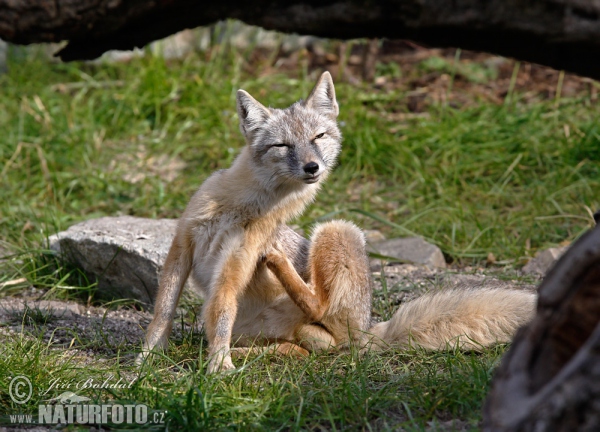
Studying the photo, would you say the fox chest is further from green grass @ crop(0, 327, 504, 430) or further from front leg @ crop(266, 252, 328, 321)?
green grass @ crop(0, 327, 504, 430)

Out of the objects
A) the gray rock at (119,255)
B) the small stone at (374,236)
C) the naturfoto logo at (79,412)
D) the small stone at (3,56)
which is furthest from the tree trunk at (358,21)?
the small stone at (3,56)

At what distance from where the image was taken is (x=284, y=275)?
4.06m

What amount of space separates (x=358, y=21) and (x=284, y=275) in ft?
4.85

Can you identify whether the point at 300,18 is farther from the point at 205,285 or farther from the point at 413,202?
the point at 413,202

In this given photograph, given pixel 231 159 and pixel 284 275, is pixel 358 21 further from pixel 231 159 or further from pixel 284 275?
pixel 231 159

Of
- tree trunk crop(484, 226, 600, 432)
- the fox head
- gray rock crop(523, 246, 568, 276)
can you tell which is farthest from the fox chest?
gray rock crop(523, 246, 568, 276)

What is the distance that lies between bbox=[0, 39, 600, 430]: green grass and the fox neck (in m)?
0.86

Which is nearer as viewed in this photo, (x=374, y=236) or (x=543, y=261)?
(x=543, y=261)

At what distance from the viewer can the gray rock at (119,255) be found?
16.3 ft

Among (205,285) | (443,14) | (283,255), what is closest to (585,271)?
(443,14)

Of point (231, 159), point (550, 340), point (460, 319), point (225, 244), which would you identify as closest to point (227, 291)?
point (225, 244)

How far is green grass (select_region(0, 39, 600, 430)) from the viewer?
5289 mm

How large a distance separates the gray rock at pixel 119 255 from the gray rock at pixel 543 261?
2.79 metres

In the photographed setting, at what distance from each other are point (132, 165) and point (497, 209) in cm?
364
